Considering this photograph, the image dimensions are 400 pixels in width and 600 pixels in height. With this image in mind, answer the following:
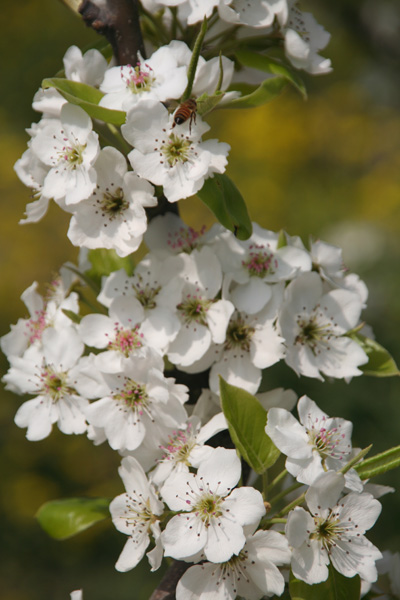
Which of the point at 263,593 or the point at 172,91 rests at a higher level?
the point at 172,91

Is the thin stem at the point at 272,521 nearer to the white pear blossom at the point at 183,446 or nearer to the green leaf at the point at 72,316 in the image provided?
the white pear blossom at the point at 183,446

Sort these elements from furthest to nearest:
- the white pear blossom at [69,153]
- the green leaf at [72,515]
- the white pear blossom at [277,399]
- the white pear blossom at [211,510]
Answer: the green leaf at [72,515] < the white pear blossom at [277,399] < the white pear blossom at [69,153] < the white pear blossom at [211,510]

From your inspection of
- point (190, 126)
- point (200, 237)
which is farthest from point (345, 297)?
point (190, 126)

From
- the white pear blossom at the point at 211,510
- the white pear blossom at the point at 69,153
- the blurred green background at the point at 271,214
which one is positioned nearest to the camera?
the white pear blossom at the point at 211,510

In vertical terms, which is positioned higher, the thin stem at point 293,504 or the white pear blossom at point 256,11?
the white pear blossom at point 256,11

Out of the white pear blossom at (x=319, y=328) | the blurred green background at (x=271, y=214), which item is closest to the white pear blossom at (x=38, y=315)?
the white pear blossom at (x=319, y=328)

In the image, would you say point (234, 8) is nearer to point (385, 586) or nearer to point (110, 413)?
point (110, 413)

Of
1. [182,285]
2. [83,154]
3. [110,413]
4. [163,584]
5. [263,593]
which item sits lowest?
[163,584]

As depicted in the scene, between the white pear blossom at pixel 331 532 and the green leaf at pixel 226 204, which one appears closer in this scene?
the white pear blossom at pixel 331 532
